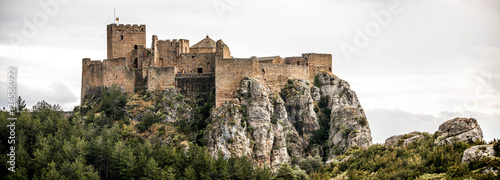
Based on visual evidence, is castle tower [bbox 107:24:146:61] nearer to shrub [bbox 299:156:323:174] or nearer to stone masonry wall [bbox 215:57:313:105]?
stone masonry wall [bbox 215:57:313:105]

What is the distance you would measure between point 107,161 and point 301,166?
68.0 ft

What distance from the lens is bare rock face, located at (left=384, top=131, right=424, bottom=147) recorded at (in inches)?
1892

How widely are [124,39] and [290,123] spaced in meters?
23.5

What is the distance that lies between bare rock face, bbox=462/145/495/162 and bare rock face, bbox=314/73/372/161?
98.0ft

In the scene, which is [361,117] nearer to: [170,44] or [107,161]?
[170,44]

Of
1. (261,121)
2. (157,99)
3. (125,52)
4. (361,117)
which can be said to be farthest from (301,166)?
(125,52)

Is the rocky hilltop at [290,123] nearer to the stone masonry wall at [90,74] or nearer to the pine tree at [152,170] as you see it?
the pine tree at [152,170]

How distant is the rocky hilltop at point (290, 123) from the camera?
6638 centimetres

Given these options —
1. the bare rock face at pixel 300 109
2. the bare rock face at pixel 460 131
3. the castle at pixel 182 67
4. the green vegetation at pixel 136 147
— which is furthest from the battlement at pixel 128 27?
the bare rock face at pixel 460 131

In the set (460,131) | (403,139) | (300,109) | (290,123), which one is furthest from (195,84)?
(460,131)

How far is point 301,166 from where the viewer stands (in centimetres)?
6494

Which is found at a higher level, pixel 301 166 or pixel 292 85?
pixel 292 85

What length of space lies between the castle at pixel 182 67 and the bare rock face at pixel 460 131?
30197mm

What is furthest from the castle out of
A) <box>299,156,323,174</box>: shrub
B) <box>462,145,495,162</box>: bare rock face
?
<box>462,145,495,162</box>: bare rock face
